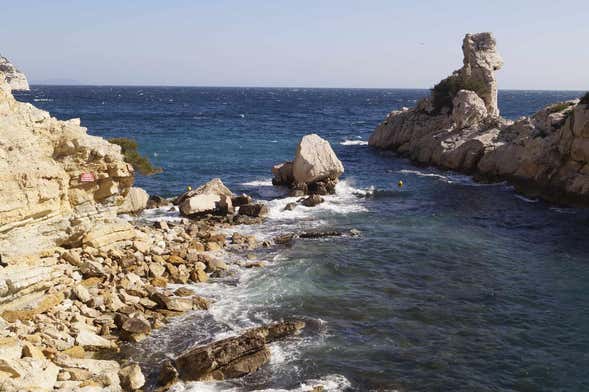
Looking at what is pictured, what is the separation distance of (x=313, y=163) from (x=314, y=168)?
1.38 ft

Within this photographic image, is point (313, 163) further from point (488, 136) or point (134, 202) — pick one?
point (488, 136)

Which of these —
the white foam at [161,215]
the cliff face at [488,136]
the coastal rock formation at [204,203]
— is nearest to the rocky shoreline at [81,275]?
the white foam at [161,215]

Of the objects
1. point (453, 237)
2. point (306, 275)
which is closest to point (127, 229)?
point (306, 275)

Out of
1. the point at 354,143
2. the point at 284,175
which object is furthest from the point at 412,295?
the point at 354,143

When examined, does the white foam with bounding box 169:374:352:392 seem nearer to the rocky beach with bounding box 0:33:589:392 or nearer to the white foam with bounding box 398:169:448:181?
the rocky beach with bounding box 0:33:589:392

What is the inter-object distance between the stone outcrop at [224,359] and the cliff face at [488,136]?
1245 inches

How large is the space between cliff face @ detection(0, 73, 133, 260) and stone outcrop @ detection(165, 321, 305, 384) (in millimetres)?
7580

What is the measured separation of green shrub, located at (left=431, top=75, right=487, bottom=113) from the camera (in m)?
65.1

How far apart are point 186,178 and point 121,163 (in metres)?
25.2

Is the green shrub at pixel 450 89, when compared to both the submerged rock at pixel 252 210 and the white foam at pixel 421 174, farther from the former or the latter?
the submerged rock at pixel 252 210

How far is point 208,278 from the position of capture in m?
Result: 25.8

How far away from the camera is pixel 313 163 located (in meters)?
44.2

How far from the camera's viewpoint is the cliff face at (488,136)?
139 ft

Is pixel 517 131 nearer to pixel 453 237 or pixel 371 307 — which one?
pixel 453 237
